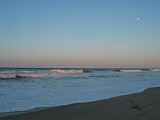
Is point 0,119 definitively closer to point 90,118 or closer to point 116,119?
point 90,118

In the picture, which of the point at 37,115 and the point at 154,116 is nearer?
the point at 154,116

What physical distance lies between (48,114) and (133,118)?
2906 mm

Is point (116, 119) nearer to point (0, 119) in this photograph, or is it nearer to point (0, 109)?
point (0, 119)

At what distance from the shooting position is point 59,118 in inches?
326

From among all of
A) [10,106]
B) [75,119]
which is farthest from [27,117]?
[10,106]

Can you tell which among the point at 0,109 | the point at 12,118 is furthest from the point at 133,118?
the point at 0,109

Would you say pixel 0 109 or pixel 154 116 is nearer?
A: pixel 154 116

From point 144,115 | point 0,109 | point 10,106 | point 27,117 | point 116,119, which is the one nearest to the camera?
point 116,119

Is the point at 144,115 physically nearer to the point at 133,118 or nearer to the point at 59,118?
the point at 133,118

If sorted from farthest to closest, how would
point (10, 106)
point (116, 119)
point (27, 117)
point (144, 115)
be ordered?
point (10, 106)
point (27, 117)
point (144, 115)
point (116, 119)

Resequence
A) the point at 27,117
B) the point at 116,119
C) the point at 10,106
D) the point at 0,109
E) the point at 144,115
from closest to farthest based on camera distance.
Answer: the point at 116,119
the point at 144,115
the point at 27,117
the point at 0,109
the point at 10,106

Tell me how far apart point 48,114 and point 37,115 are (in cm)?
36

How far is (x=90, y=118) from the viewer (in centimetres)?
795

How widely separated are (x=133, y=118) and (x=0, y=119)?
383 cm
